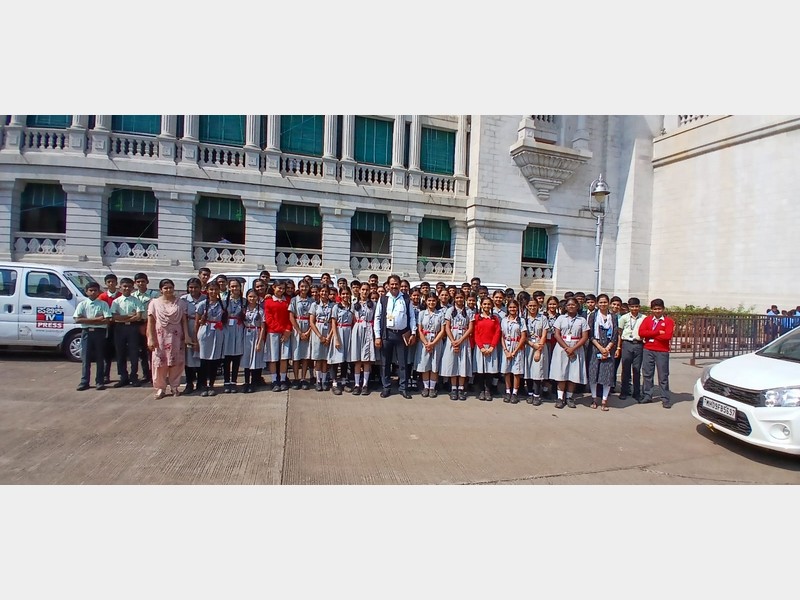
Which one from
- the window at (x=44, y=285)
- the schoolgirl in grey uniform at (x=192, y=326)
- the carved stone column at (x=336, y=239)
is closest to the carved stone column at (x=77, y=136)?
the window at (x=44, y=285)

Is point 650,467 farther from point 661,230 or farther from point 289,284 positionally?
point 661,230

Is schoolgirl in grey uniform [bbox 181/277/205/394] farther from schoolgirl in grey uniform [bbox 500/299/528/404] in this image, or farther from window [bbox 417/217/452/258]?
window [bbox 417/217/452/258]

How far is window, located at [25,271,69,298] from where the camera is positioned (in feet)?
31.7

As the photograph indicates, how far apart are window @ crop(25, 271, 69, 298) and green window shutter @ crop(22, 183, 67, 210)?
328 inches

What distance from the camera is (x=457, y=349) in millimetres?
7781

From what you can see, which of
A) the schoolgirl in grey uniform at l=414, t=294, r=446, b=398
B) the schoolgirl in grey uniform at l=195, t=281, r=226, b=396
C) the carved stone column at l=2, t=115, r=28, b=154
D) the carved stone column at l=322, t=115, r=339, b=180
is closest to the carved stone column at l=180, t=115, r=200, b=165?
the carved stone column at l=322, t=115, r=339, b=180

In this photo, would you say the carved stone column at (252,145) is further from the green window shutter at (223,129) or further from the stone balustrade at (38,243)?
the stone balustrade at (38,243)

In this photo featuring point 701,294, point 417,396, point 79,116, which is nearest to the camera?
point 417,396

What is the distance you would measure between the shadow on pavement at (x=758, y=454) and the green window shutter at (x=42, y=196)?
2019 cm

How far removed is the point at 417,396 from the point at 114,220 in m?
14.9

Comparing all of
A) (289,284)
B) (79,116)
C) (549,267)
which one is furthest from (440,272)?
(79,116)

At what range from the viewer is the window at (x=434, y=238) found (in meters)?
19.9

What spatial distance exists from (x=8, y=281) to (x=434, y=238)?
14.6 meters

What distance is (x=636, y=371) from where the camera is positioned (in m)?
8.34
